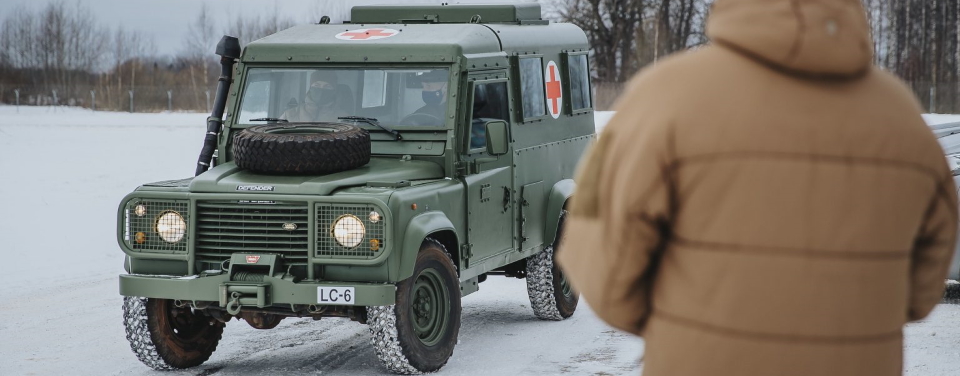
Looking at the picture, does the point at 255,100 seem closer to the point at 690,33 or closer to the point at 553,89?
the point at 553,89

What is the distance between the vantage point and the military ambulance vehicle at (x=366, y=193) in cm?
750

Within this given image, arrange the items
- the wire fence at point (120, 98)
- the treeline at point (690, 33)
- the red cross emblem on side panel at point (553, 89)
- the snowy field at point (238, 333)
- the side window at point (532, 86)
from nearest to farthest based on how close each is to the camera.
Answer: the snowy field at point (238, 333) → the side window at point (532, 86) → the red cross emblem on side panel at point (553, 89) → the wire fence at point (120, 98) → the treeline at point (690, 33)

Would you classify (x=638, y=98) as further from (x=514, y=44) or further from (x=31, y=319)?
(x=31, y=319)

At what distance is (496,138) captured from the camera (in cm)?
828

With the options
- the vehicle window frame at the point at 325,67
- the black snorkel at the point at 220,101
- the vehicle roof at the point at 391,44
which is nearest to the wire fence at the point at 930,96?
the vehicle roof at the point at 391,44

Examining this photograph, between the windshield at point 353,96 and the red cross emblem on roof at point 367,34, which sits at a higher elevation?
the red cross emblem on roof at point 367,34

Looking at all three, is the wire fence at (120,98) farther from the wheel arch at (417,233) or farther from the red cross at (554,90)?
the wheel arch at (417,233)

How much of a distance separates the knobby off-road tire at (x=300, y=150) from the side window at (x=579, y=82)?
2.87m

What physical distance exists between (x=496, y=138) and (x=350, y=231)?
129 cm

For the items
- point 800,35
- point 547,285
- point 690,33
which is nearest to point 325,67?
point 547,285

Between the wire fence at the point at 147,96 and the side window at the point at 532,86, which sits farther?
the wire fence at the point at 147,96

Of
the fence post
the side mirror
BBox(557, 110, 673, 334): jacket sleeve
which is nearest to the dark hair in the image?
the side mirror

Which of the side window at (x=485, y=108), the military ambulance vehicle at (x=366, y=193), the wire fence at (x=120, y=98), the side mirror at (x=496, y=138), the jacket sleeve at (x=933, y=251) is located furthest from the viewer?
the wire fence at (x=120, y=98)

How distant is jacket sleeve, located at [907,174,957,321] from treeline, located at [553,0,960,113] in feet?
164
